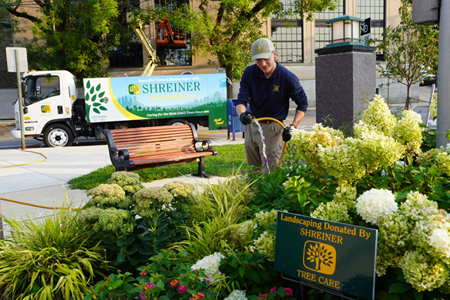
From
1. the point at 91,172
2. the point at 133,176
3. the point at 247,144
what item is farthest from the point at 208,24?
the point at 133,176

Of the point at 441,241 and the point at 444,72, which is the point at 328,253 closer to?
the point at 441,241

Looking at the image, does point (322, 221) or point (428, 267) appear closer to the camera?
point (428, 267)

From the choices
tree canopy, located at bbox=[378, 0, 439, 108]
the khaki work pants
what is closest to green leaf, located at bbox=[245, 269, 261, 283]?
the khaki work pants

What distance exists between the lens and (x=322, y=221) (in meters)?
2.18

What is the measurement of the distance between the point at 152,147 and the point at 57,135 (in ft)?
26.9

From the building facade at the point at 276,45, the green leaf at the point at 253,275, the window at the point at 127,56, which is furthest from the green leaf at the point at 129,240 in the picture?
the window at the point at 127,56

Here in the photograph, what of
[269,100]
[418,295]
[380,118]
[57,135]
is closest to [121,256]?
[418,295]

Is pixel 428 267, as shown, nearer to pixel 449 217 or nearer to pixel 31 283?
pixel 449 217

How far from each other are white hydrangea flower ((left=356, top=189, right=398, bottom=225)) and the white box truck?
1273 centimetres

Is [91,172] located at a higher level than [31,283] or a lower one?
lower

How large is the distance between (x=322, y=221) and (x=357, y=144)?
51 centimetres

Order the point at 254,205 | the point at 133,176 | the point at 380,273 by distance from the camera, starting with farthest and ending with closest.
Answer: the point at 133,176 < the point at 254,205 < the point at 380,273

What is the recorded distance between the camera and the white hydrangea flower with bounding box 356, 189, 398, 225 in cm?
208

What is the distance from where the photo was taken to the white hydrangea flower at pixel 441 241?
1.77 m
